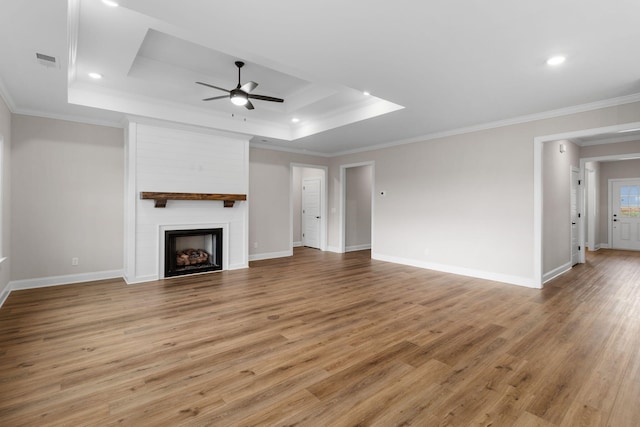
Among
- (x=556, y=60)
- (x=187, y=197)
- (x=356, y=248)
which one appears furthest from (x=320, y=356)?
(x=356, y=248)

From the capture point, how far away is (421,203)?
627 cm

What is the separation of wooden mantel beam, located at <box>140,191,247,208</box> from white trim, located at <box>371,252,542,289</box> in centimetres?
347

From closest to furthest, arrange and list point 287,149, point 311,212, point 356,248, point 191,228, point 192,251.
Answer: point 191,228 < point 192,251 < point 287,149 < point 356,248 < point 311,212

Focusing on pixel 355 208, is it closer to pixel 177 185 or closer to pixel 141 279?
pixel 177 185

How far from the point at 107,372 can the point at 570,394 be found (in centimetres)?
334

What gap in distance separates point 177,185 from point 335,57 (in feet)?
12.2

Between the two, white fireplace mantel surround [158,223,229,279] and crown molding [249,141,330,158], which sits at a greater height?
crown molding [249,141,330,158]

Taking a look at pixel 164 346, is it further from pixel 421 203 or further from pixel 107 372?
pixel 421 203

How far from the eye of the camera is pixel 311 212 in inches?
355

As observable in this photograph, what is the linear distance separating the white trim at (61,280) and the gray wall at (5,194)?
0.18 metres

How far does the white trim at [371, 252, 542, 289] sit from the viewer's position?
15.9ft

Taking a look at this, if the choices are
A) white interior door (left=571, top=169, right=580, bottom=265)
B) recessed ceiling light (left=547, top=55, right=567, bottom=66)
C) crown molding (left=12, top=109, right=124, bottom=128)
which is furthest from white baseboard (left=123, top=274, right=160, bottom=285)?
white interior door (left=571, top=169, right=580, bottom=265)

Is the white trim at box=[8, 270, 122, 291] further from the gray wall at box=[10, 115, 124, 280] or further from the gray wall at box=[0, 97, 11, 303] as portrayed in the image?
the gray wall at box=[0, 97, 11, 303]

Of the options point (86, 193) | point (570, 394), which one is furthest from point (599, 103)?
point (86, 193)
